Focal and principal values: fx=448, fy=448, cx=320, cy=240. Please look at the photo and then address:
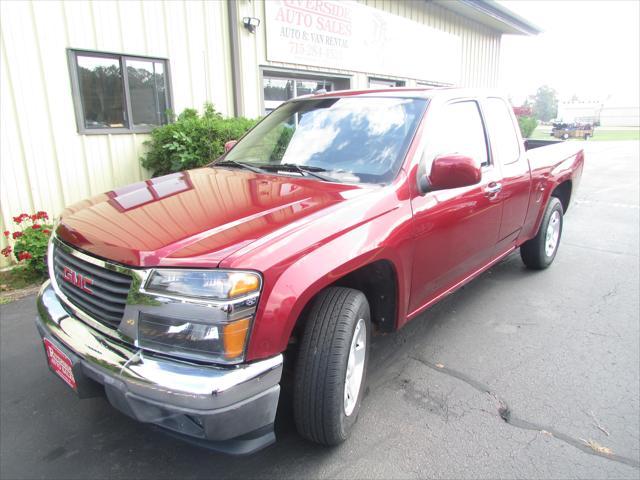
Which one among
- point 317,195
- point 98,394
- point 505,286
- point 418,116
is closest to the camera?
point 98,394

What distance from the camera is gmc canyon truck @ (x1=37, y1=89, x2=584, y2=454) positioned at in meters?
1.77

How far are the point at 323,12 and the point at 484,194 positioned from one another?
6.86m

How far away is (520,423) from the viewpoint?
253 centimetres

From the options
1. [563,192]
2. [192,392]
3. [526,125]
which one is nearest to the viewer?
[192,392]

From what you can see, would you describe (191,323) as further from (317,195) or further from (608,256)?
(608,256)

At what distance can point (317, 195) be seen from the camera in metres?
2.38

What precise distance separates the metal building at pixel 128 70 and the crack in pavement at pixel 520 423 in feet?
16.3

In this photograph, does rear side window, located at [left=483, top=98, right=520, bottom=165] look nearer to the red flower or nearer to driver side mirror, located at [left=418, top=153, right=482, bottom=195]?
driver side mirror, located at [left=418, top=153, right=482, bottom=195]

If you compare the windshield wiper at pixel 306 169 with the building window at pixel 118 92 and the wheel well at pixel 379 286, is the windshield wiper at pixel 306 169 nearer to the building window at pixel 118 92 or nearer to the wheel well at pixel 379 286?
the wheel well at pixel 379 286

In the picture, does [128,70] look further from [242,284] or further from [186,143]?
[242,284]

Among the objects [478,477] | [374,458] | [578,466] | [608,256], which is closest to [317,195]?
[374,458]

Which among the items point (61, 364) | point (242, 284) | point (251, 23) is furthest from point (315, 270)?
point (251, 23)

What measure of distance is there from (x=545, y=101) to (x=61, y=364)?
11442 centimetres

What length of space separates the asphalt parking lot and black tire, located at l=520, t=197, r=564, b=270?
2.17 feet
